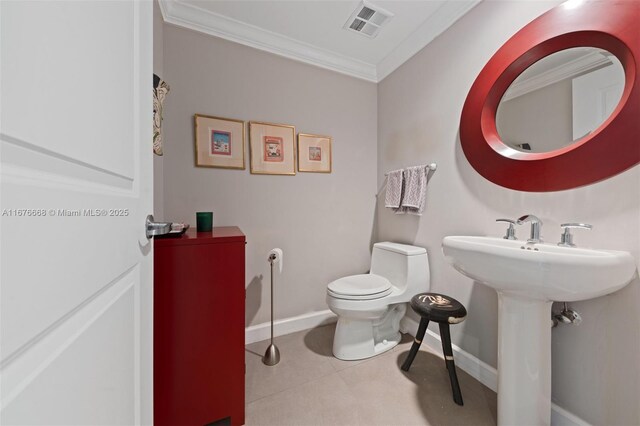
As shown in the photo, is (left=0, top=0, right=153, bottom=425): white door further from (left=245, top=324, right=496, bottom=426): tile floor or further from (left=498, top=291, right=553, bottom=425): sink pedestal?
(left=498, top=291, right=553, bottom=425): sink pedestal

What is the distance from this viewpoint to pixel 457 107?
4.99ft

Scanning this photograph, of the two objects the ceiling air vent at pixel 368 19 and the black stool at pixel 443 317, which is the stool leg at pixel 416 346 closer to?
the black stool at pixel 443 317

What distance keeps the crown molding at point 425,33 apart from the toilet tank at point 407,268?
149 cm

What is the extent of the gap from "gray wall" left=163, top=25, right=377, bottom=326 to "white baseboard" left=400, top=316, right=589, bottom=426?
628 millimetres

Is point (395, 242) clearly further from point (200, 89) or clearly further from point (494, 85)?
point (200, 89)

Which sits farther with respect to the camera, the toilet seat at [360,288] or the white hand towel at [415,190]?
the white hand towel at [415,190]

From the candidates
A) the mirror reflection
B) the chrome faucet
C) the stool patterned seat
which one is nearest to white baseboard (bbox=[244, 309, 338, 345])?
the stool patterned seat

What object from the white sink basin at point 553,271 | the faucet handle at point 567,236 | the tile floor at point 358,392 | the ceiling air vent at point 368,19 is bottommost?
the tile floor at point 358,392

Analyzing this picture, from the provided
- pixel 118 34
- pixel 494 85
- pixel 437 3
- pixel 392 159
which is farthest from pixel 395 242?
pixel 118 34

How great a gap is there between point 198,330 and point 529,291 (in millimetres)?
1281

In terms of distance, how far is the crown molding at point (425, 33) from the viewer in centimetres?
149

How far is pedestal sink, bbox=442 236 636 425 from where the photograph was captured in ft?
2.53

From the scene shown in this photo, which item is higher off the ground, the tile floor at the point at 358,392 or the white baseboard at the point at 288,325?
the white baseboard at the point at 288,325

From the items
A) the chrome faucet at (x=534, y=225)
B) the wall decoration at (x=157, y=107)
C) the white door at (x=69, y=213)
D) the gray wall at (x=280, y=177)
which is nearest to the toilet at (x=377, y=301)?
the gray wall at (x=280, y=177)
